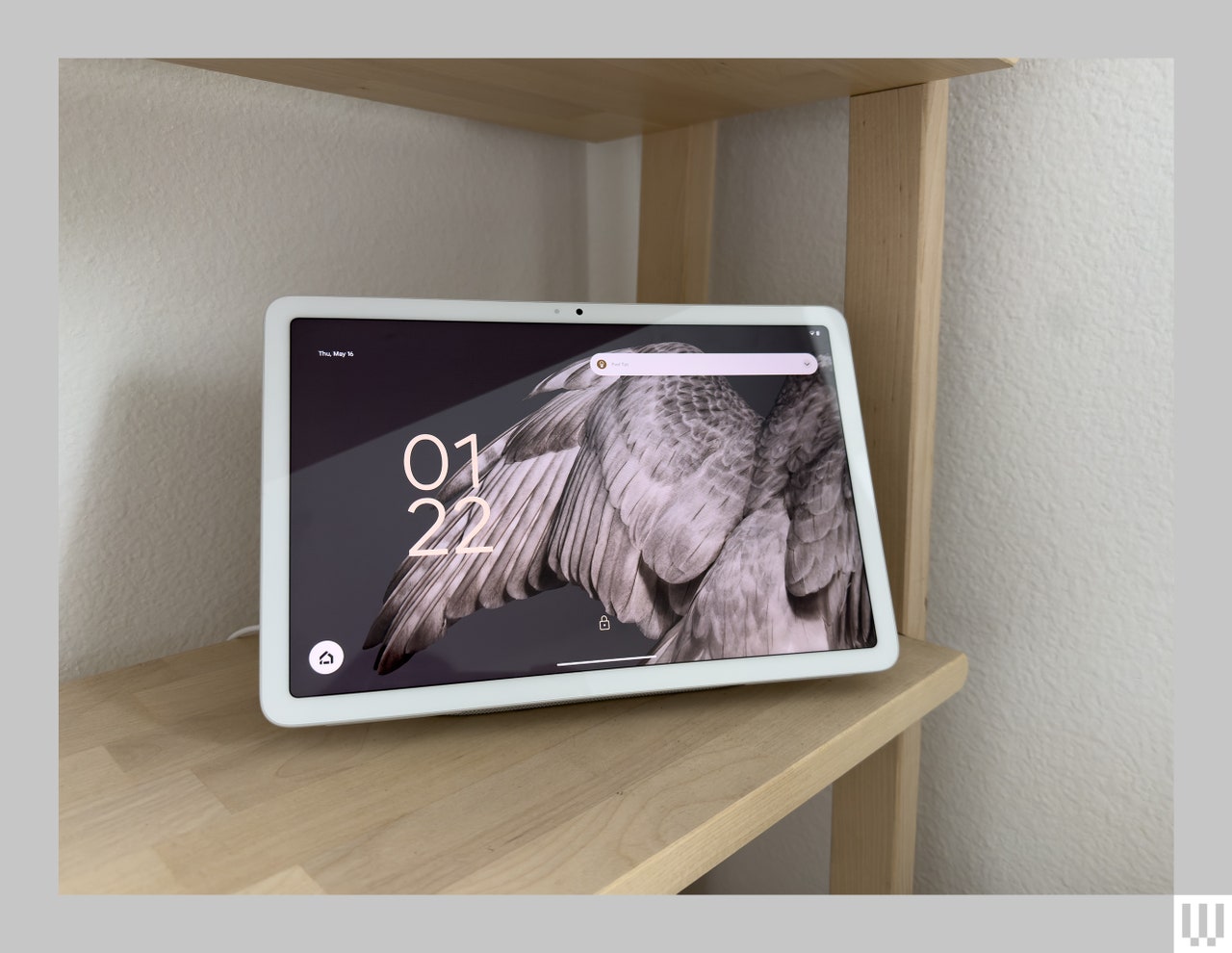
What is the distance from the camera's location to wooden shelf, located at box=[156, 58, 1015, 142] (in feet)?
2.18

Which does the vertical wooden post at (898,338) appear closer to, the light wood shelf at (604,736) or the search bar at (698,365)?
the light wood shelf at (604,736)

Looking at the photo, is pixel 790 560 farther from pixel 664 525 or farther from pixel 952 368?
pixel 952 368

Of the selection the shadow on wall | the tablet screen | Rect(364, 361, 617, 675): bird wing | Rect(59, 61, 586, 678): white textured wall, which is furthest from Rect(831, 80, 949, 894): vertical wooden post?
the shadow on wall

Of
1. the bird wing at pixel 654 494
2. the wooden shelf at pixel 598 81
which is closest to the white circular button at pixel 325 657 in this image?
the bird wing at pixel 654 494

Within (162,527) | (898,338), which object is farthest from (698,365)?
(162,527)

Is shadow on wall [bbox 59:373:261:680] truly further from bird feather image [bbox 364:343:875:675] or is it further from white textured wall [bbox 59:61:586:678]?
bird feather image [bbox 364:343:875:675]

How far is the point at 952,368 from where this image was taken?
0.82m

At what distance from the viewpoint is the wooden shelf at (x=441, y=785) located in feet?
1.50

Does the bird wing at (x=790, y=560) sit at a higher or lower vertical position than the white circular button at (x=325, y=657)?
higher

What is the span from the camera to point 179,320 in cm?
71

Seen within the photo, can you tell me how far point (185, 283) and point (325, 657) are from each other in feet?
1.21

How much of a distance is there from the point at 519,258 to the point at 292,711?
0.59 meters

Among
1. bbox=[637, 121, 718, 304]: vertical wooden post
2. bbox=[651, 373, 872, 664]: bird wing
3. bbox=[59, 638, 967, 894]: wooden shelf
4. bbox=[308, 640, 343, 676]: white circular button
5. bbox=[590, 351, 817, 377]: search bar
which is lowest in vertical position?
bbox=[59, 638, 967, 894]: wooden shelf

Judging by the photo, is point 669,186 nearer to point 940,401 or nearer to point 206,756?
point 940,401
